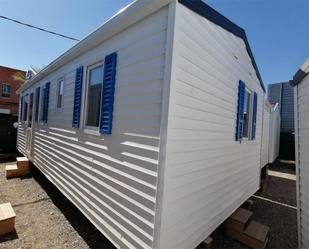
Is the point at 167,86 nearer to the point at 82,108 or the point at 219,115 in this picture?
the point at 219,115

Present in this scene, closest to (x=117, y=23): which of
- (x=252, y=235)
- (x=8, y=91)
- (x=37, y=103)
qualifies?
(x=252, y=235)

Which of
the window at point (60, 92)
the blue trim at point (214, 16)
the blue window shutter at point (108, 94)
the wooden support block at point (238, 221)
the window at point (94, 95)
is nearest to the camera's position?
the blue trim at point (214, 16)

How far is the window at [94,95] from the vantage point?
358 centimetres

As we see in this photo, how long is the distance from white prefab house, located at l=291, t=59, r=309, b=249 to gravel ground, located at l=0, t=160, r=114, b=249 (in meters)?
2.83

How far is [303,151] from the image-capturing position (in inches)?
126

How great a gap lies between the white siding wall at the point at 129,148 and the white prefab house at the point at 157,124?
12 mm

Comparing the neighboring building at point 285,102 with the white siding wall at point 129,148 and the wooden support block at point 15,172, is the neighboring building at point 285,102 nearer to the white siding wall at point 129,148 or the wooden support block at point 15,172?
the wooden support block at point 15,172

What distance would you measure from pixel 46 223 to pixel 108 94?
2.76 meters

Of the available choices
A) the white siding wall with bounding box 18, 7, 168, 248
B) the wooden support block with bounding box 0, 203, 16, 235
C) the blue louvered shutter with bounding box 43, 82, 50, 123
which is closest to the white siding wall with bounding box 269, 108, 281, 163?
the blue louvered shutter with bounding box 43, 82, 50, 123

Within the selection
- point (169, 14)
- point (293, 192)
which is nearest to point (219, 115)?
point (169, 14)

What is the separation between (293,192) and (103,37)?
24.9 ft

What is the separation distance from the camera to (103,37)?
3.37m

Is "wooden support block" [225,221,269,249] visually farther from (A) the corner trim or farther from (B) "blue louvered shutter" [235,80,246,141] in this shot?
(A) the corner trim

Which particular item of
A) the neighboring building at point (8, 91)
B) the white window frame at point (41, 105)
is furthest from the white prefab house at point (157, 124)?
the neighboring building at point (8, 91)
